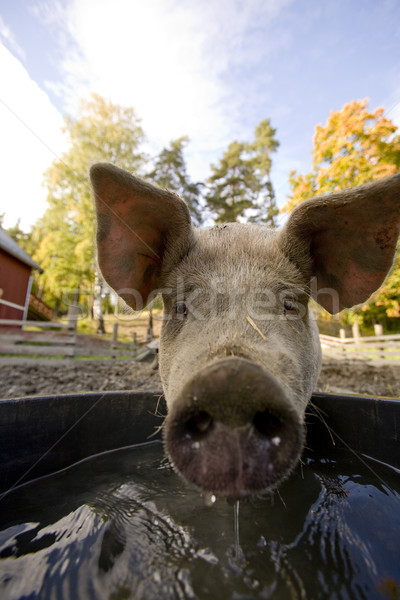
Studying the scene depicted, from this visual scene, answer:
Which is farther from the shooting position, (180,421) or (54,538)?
(54,538)

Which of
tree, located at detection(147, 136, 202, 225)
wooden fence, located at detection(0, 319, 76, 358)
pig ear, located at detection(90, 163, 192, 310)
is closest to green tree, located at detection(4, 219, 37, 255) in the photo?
tree, located at detection(147, 136, 202, 225)

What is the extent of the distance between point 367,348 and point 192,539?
48.6 feet

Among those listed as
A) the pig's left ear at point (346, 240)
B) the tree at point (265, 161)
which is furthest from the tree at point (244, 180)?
the pig's left ear at point (346, 240)

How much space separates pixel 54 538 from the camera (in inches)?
67.6

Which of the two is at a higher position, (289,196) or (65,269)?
(289,196)

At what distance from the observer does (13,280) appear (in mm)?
18891

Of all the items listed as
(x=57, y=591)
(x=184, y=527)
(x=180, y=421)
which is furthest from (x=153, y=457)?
(x=180, y=421)

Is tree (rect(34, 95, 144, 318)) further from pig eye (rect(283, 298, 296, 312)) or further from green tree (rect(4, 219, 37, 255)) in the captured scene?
green tree (rect(4, 219, 37, 255))

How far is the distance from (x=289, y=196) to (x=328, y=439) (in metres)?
13.3

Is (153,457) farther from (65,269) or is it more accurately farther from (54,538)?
(65,269)

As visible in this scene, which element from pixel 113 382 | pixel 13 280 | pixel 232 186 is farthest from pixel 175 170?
pixel 113 382

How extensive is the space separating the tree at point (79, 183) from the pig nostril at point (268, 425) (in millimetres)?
20253

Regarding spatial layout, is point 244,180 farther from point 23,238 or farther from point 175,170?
point 23,238

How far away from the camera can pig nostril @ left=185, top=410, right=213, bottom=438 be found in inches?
50.3
